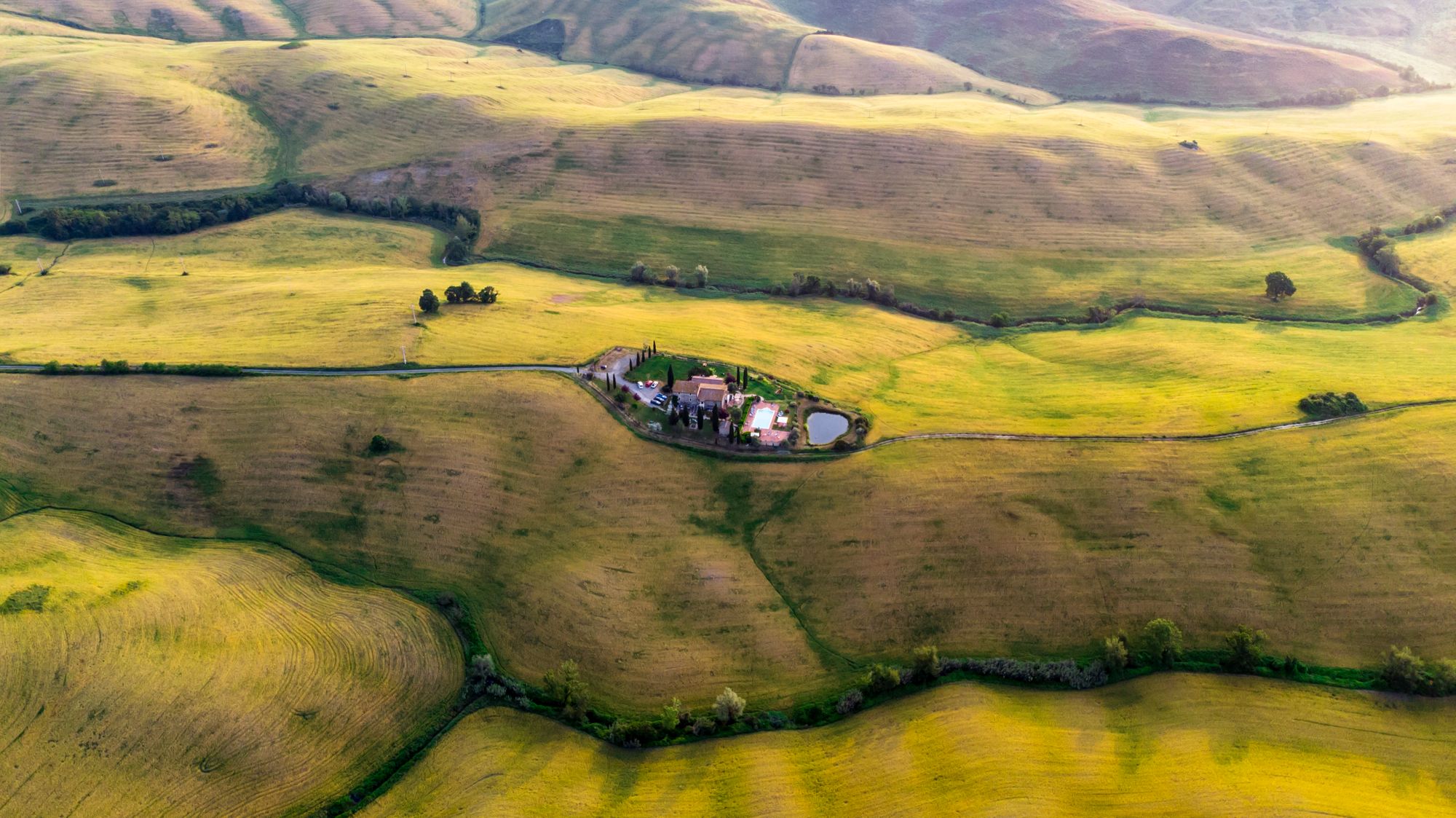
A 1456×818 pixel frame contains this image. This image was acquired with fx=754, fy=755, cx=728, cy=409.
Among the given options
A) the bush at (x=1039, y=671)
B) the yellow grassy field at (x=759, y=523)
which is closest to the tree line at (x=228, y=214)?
the yellow grassy field at (x=759, y=523)

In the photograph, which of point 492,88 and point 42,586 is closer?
point 42,586

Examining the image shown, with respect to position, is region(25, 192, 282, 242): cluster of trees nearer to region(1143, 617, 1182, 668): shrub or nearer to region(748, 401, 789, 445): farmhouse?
region(748, 401, 789, 445): farmhouse

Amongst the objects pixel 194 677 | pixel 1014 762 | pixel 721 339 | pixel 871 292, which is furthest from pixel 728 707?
pixel 871 292

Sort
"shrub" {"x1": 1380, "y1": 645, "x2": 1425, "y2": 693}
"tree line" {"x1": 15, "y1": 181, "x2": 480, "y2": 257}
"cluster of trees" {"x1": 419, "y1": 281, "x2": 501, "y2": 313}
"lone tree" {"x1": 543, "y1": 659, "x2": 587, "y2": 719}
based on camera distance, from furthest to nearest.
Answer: "tree line" {"x1": 15, "y1": 181, "x2": 480, "y2": 257} → "cluster of trees" {"x1": 419, "y1": 281, "x2": 501, "y2": 313} → "shrub" {"x1": 1380, "y1": 645, "x2": 1425, "y2": 693} → "lone tree" {"x1": 543, "y1": 659, "x2": 587, "y2": 719}

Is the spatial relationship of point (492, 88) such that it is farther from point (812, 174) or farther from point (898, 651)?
point (898, 651)

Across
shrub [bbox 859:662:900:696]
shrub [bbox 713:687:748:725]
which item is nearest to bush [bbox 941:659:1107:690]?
shrub [bbox 859:662:900:696]

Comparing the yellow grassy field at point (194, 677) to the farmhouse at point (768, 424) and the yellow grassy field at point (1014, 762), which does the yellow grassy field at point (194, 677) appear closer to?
the yellow grassy field at point (1014, 762)

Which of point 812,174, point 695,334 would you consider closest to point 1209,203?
point 812,174
